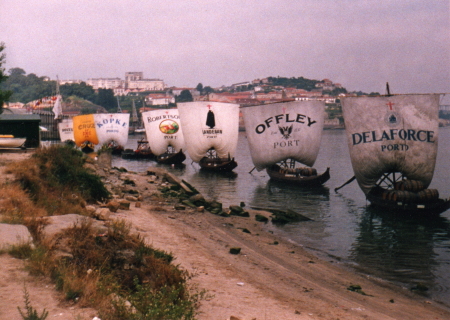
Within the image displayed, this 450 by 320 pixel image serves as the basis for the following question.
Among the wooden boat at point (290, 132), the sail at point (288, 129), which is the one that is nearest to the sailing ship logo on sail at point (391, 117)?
the wooden boat at point (290, 132)

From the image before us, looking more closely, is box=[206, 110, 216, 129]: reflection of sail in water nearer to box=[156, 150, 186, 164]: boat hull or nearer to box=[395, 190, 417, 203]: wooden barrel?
box=[156, 150, 186, 164]: boat hull

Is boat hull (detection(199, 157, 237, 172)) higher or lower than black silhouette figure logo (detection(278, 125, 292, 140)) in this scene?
lower

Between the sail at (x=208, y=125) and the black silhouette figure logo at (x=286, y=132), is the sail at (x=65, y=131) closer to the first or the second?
the sail at (x=208, y=125)

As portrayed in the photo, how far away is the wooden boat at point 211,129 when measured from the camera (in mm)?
42188

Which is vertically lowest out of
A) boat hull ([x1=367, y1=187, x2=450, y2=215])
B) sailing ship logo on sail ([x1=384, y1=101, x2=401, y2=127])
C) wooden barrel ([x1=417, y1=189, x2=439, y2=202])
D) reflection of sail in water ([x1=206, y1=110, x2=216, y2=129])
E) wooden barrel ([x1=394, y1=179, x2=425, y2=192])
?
boat hull ([x1=367, y1=187, x2=450, y2=215])

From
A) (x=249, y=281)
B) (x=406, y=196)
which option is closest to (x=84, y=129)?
(x=406, y=196)

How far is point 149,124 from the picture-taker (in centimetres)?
5319

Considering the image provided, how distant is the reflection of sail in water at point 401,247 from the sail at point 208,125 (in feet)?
68.0

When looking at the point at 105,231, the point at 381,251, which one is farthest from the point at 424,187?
the point at 105,231

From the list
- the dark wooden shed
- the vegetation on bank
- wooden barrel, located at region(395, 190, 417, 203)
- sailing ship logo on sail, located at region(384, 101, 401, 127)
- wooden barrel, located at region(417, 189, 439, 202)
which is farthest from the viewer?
the dark wooden shed

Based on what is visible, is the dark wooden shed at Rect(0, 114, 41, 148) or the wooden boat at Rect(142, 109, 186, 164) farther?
the wooden boat at Rect(142, 109, 186, 164)

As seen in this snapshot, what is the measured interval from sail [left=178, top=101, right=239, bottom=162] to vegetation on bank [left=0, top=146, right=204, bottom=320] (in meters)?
30.8

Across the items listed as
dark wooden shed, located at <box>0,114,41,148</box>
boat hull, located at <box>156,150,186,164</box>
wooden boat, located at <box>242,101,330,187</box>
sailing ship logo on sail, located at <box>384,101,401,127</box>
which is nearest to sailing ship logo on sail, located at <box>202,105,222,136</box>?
wooden boat, located at <box>242,101,330,187</box>

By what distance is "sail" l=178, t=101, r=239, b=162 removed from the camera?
42.2 metres
